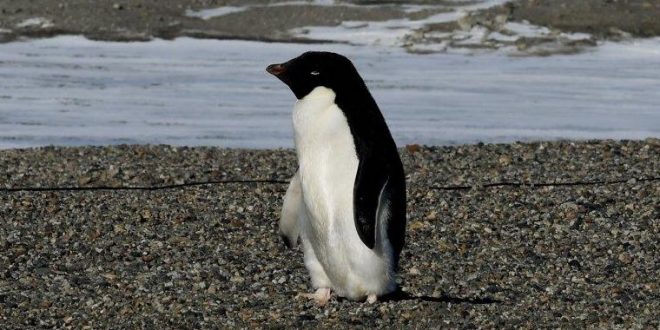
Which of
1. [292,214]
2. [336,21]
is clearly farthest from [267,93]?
[292,214]

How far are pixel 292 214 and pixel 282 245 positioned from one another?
102cm

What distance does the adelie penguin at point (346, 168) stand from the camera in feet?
15.8

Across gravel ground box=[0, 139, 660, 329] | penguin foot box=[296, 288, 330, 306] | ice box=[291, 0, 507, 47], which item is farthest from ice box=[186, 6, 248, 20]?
penguin foot box=[296, 288, 330, 306]

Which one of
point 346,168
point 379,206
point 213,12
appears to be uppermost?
point 346,168

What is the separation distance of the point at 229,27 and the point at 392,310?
1281 centimetres

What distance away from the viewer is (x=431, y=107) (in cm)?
1164

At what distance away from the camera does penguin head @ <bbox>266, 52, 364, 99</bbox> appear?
4.87 metres

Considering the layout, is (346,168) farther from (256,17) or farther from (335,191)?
(256,17)

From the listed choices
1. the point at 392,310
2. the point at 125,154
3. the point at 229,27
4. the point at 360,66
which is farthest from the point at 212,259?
the point at 229,27

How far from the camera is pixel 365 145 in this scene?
189 inches

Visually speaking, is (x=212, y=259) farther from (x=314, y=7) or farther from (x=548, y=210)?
(x=314, y=7)

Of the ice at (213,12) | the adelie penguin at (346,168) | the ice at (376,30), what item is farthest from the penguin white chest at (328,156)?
the ice at (213,12)

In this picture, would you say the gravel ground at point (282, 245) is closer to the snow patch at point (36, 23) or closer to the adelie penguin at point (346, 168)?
the adelie penguin at point (346, 168)

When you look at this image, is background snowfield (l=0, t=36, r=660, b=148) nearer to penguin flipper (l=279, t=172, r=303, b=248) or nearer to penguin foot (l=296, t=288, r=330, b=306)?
penguin flipper (l=279, t=172, r=303, b=248)
